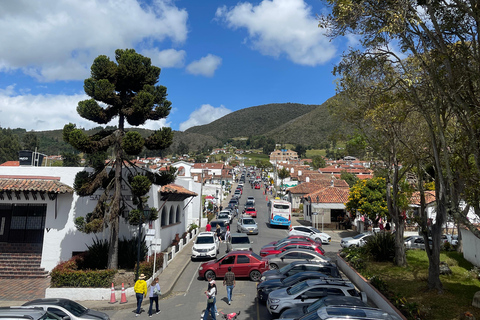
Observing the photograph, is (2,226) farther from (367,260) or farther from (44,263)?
(367,260)

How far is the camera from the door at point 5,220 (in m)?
20.5

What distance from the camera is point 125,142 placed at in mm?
15891

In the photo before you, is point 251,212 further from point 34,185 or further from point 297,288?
point 297,288

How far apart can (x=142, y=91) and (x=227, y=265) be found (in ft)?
32.3

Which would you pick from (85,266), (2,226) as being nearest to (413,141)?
(85,266)

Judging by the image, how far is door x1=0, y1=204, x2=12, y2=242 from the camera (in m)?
20.5

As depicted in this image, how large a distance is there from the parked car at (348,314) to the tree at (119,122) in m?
11.3

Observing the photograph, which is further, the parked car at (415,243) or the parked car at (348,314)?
the parked car at (415,243)

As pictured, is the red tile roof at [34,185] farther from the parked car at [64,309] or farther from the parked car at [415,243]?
the parked car at [415,243]

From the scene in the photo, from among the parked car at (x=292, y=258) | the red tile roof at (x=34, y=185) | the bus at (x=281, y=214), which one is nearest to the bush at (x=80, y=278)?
the red tile roof at (x=34, y=185)

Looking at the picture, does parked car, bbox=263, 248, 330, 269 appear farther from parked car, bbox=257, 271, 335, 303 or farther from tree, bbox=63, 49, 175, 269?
tree, bbox=63, 49, 175, 269

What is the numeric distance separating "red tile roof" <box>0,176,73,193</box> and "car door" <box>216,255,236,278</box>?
30.6 ft

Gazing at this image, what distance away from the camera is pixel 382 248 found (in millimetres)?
18031

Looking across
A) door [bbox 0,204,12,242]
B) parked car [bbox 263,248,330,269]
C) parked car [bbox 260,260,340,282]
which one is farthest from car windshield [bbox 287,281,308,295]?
door [bbox 0,204,12,242]
